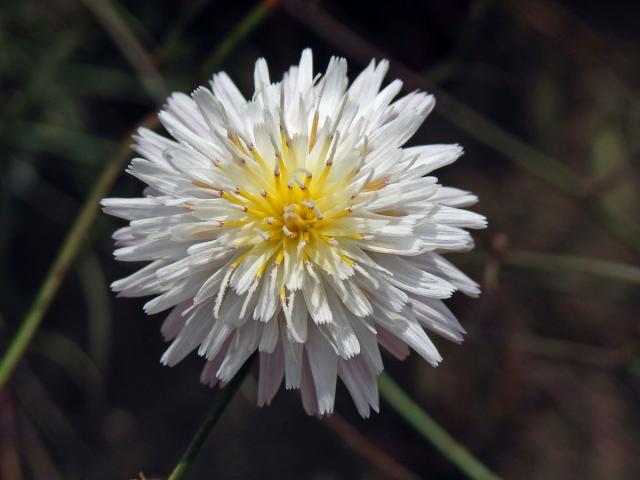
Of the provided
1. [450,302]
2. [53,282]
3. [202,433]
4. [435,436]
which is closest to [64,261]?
[53,282]

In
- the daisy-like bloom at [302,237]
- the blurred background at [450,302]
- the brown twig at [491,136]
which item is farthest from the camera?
the blurred background at [450,302]

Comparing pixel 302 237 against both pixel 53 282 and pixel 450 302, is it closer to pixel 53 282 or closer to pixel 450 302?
pixel 53 282

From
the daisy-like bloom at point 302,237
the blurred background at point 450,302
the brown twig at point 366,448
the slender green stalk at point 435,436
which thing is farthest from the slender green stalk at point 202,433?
→ the blurred background at point 450,302

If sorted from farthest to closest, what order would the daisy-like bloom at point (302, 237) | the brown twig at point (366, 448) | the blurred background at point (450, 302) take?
the blurred background at point (450, 302) → the brown twig at point (366, 448) → the daisy-like bloom at point (302, 237)

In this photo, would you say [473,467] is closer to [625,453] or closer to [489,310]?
[489,310]

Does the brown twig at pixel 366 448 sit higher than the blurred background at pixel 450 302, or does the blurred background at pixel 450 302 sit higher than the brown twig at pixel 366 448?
the blurred background at pixel 450 302

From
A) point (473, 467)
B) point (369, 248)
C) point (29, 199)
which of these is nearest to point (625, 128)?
point (473, 467)

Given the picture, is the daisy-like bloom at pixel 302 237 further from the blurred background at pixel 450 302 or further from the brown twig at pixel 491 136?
the blurred background at pixel 450 302

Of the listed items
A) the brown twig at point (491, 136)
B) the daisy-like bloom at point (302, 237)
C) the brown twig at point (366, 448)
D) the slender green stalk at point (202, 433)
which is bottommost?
the slender green stalk at point (202, 433)
